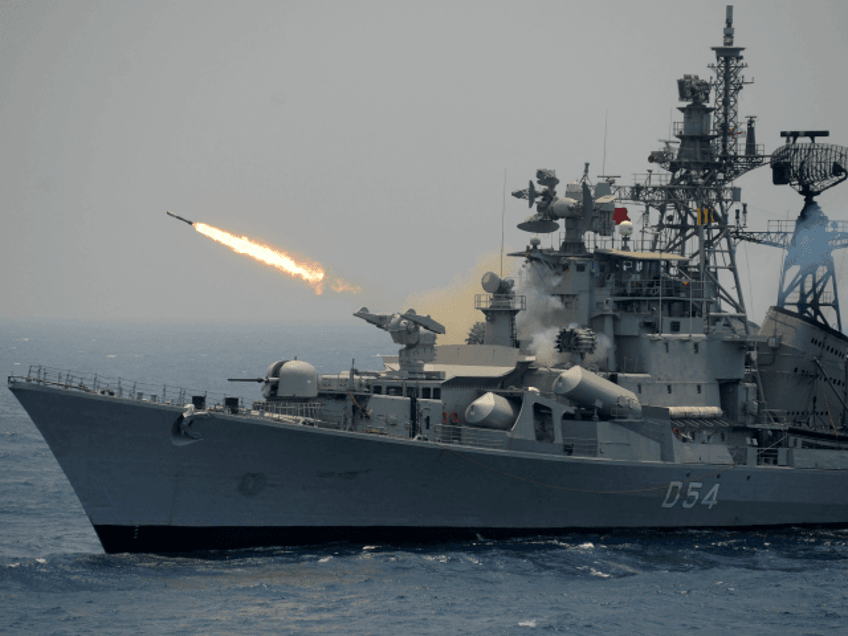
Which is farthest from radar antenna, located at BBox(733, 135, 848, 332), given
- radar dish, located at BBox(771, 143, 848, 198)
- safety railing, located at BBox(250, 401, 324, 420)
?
safety railing, located at BBox(250, 401, 324, 420)

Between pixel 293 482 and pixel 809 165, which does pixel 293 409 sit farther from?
pixel 809 165

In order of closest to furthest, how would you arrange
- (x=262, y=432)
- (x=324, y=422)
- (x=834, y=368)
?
(x=262, y=432)
(x=324, y=422)
(x=834, y=368)

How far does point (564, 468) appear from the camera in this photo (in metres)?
21.6

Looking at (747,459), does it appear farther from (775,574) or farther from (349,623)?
(349,623)

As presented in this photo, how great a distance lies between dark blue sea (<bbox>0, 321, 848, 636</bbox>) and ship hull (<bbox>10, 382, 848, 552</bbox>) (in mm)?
397

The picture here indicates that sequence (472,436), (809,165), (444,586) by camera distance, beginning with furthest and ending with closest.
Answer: (809,165), (472,436), (444,586)

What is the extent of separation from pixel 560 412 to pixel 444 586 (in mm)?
5026

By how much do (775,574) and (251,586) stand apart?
34.7ft

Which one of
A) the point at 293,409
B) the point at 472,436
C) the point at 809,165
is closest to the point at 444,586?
the point at 472,436

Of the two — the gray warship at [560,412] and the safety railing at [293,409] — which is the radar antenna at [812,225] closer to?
the gray warship at [560,412]

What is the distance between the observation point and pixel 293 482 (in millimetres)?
20219

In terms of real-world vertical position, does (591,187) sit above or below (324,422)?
above

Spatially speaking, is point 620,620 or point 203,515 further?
point 203,515

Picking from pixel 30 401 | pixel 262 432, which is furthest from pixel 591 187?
pixel 30 401
